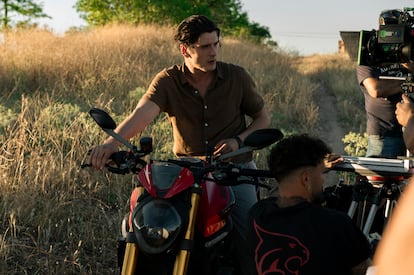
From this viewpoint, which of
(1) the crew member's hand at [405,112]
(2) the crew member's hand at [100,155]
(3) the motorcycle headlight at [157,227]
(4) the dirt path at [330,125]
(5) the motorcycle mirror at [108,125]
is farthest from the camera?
(4) the dirt path at [330,125]

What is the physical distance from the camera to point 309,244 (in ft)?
8.58

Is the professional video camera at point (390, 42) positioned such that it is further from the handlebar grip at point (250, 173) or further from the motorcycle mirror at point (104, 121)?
the motorcycle mirror at point (104, 121)

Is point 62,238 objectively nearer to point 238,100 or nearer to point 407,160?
point 238,100

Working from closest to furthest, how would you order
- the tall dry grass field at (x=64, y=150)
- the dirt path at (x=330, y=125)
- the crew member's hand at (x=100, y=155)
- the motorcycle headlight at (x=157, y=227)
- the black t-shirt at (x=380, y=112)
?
the motorcycle headlight at (x=157, y=227) → the crew member's hand at (x=100, y=155) → the black t-shirt at (x=380, y=112) → the tall dry grass field at (x=64, y=150) → the dirt path at (x=330, y=125)

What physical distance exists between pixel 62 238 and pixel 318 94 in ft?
48.5

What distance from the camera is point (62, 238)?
204 inches

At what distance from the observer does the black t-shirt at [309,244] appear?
2615 millimetres

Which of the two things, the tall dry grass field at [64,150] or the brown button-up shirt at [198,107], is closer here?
the brown button-up shirt at [198,107]

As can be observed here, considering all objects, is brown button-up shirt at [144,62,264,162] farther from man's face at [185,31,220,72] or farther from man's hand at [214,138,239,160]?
man's hand at [214,138,239,160]

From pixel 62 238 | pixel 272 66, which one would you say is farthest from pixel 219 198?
pixel 272 66

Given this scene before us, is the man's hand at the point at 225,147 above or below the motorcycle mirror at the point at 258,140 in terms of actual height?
below

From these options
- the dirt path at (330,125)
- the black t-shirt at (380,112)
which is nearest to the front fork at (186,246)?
the black t-shirt at (380,112)

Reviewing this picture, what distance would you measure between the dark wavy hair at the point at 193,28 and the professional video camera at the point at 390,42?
1.05m

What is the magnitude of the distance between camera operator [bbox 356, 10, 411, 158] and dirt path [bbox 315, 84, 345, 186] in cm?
281
